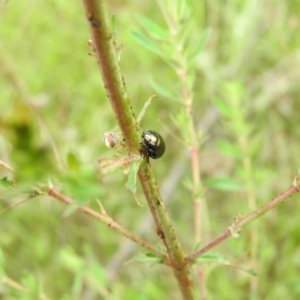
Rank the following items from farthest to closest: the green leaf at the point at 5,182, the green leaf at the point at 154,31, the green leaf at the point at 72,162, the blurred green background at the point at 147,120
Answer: the blurred green background at the point at 147,120 → the green leaf at the point at 154,31 → the green leaf at the point at 5,182 → the green leaf at the point at 72,162

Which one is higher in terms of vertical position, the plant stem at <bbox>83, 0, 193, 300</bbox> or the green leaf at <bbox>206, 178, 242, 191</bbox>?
the green leaf at <bbox>206, 178, 242, 191</bbox>

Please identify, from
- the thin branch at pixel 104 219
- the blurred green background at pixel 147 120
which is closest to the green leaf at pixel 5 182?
the thin branch at pixel 104 219

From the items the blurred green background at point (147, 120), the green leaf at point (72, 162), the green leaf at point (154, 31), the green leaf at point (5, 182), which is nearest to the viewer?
the green leaf at point (72, 162)

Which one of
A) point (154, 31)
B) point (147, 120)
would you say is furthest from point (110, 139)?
point (147, 120)

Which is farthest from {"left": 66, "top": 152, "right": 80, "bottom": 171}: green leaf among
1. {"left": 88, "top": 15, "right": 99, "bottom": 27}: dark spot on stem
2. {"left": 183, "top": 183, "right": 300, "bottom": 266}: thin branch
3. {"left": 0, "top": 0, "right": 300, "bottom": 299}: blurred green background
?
{"left": 0, "top": 0, "right": 300, "bottom": 299}: blurred green background

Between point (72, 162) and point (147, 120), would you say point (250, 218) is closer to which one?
point (72, 162)

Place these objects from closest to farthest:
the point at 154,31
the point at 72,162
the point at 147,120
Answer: the point at 72,162
the point at 154,31
the point at 147,120

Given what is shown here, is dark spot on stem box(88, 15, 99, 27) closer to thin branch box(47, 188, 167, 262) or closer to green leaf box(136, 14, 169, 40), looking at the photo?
thin branch box(47, 188, 167, 262)

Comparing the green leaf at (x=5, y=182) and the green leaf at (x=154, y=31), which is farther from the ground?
the green leaf at (x=154, y=31)

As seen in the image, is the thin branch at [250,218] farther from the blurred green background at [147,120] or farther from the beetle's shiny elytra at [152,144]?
the blurred green background at [147,120]
